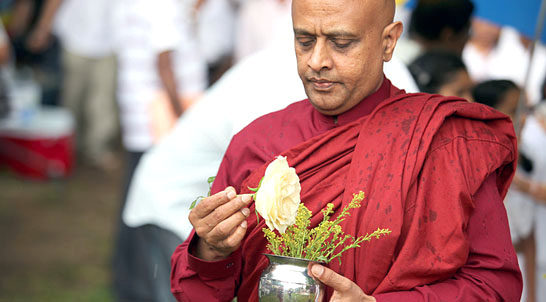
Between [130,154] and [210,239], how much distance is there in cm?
296

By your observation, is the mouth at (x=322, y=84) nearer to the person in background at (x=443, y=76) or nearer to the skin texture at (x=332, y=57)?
the skin texture at (x=332, y=57)

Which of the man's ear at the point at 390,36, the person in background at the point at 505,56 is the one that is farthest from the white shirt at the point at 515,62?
the man's ear at the point at 390,36

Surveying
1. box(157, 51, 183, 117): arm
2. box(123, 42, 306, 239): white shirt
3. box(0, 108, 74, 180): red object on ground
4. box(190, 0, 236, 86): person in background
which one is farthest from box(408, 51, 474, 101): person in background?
box(0, 108, 74, 180): red object on ground

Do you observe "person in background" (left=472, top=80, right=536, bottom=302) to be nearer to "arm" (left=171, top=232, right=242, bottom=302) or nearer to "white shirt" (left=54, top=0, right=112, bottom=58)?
"arm" (left=171, top=232, right=242, bottom=302)

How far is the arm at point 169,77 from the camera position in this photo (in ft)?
14.9

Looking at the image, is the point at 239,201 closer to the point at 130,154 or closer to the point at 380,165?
the point at 380,165

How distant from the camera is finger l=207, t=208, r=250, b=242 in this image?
1.73m

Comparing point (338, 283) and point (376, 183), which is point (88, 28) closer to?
point (376, 183)

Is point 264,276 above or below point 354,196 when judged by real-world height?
below

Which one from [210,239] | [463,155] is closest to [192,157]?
[210,239]

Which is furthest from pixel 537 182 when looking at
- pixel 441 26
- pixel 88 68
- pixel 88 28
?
pixel 88 68

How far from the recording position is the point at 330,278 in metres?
1.67

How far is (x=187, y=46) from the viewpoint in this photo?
15.5 ft

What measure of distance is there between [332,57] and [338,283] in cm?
59
